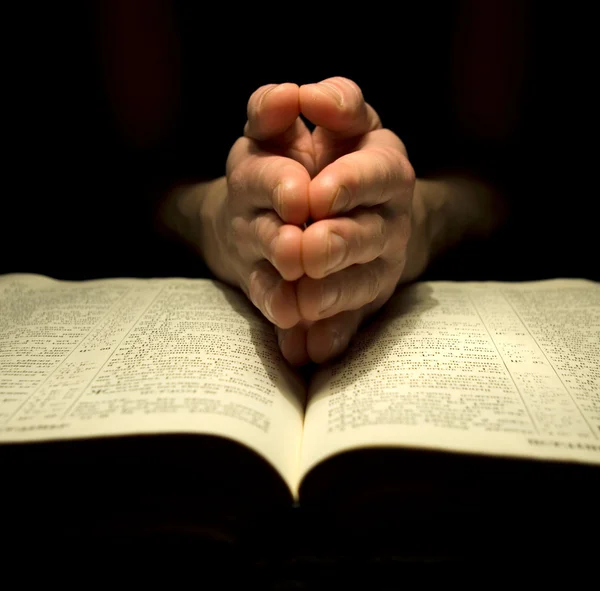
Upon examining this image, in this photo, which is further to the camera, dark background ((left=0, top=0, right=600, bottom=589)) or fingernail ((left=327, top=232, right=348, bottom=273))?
dark background ((left=0, top=0, right=600, bottom=589))

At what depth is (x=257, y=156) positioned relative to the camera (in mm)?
594

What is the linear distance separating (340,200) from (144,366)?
27 centimetres

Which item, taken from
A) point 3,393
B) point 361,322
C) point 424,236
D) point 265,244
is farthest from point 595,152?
point 3,393

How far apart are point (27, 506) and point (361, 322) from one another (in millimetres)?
403

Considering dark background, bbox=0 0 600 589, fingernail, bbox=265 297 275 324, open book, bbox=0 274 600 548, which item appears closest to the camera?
open book, bbox=0 274 600 548

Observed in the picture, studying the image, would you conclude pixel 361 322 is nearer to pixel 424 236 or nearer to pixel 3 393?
pixel 424 236

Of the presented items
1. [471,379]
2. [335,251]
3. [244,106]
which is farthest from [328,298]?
[244,106]

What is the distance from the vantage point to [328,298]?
1.71 feet

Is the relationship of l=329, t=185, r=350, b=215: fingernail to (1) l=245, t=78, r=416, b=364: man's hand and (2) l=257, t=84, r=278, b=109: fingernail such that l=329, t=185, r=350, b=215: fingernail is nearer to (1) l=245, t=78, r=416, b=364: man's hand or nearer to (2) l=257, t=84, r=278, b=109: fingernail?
(1) l=245, t=78, r=416, b=364: man's hand

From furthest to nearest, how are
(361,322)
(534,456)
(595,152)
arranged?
(595,152)
(361,322)
(534,456)

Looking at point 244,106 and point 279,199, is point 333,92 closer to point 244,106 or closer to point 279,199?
point 279,199

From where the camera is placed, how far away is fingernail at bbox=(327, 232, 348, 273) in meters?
0.48

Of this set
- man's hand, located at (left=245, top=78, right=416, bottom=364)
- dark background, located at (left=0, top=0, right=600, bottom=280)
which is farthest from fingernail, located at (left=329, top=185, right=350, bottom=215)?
dark background, located at (left=0, top=0, right=600, bottom=280)

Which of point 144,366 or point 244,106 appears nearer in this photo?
point 144,366
